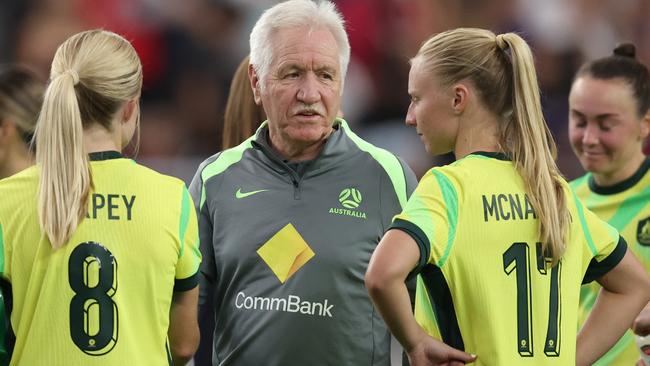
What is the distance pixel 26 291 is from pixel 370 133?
16.9 ft

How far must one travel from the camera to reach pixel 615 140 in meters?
4.83

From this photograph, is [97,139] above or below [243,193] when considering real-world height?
above

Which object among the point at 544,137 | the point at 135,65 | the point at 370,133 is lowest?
the point at 370,133

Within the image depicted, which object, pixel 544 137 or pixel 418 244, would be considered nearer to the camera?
pixel 418 244

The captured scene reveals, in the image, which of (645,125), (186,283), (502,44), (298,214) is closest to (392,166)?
(298,214)

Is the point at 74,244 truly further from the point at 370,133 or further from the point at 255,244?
the point at 370,133

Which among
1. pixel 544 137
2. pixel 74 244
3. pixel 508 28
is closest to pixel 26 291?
pixel 74 244

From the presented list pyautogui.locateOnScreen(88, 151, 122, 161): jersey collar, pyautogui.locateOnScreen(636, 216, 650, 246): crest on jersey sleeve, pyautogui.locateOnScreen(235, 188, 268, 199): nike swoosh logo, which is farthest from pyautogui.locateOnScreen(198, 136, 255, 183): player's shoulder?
pyautogui.locateOnScreen(636, 216, 650, 246): crest on jersey sleeve

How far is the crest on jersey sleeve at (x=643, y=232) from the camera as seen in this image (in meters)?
4.66

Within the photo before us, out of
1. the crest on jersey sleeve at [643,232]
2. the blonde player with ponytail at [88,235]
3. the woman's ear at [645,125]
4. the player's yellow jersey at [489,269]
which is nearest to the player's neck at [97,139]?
the blonde player with ponytail at [88,235]

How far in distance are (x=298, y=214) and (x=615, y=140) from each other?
1.72 metres

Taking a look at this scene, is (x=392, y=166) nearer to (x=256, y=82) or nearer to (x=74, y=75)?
(x=256, y=82)

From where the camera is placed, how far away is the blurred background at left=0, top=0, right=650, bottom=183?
8.18m

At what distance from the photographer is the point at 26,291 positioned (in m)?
3.19
